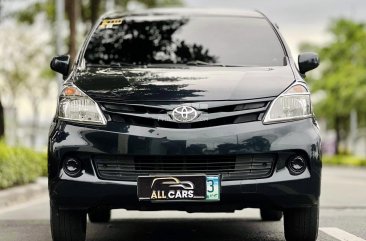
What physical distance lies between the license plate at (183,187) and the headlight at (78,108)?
49cm

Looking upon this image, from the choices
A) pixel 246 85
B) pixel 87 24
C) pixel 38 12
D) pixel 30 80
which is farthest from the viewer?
pixel 30 80

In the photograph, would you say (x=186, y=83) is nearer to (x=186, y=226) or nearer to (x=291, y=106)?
(x=291, y=106)

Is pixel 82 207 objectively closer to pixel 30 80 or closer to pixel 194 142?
pixel 194 142

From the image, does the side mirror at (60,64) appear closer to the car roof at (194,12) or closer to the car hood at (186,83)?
the car hood at (186,83)

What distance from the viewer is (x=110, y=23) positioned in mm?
6461

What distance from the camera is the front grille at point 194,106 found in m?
4.79

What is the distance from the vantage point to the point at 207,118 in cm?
479

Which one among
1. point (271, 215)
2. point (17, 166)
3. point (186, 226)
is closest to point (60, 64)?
point (186, 226)

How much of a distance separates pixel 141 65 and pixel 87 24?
23903mm

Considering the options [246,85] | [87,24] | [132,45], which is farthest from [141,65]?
[87,24]

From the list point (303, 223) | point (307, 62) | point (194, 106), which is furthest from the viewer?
point (307, 62)

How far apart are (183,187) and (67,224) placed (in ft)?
3.03

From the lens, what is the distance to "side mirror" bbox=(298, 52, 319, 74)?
573 centimetres

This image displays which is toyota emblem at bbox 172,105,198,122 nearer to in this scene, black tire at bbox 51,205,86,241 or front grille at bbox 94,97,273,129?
front grille at bbox 94,97,273,129
